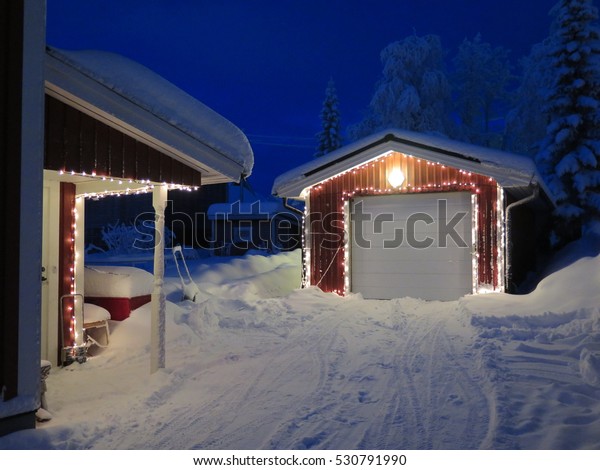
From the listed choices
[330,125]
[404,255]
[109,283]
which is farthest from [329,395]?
[330,125]

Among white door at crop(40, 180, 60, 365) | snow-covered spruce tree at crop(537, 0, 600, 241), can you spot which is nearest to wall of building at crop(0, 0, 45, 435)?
white door at crop(40, 180, 60, 365)

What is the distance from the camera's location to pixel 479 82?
99.2 ft

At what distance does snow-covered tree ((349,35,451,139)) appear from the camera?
1005 inches

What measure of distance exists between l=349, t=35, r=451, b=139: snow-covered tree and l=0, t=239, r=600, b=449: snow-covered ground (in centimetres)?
1788

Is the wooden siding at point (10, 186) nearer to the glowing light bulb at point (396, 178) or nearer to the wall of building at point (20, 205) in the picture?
the wall of building at point (20, 205)

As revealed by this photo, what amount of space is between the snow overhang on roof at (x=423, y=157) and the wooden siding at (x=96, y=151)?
661 centimetres

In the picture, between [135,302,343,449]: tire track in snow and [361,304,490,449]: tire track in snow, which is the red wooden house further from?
[361,304,490,449]: tire track in snow

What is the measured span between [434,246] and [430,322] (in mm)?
3389

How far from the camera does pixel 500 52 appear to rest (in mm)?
30312

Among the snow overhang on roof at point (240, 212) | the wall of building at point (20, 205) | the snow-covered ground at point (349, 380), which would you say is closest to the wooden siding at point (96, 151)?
the wall of building at point (20, 205)

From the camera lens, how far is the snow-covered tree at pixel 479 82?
98.3 ft

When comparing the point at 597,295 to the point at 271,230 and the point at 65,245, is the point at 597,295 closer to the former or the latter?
the point at 65,245

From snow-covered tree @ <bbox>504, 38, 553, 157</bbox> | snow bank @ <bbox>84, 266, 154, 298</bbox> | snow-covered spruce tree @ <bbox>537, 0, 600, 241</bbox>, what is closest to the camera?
snow bank @ <bbox>84, 266, 154, 298</bbox>

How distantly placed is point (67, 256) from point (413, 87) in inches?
892
